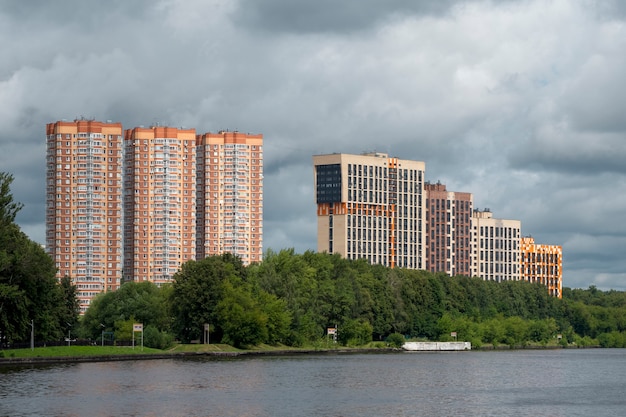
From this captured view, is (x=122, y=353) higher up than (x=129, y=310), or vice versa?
(x=129, y=310)

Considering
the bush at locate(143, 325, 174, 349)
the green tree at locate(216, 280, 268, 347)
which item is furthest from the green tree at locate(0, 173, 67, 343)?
the green tree at locate(216, 280, 268, 347)

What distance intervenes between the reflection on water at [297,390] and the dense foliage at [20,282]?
6.10 metres

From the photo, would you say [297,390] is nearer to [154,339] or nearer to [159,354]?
[159,354]

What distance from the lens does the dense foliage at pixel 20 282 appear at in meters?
121

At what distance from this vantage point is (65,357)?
140 meters

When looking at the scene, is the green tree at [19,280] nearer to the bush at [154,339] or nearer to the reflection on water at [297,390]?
the reflection on water at [297,390]

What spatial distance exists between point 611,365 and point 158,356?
69297mm

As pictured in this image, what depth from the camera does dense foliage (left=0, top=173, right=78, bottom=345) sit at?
12054 centimetres

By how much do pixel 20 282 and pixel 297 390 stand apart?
4018 cm

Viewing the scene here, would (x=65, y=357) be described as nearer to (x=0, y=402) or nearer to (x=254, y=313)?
(x=254, y=313)

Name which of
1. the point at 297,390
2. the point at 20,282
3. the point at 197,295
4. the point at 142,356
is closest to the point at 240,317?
the point at 197,295

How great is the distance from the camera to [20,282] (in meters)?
124

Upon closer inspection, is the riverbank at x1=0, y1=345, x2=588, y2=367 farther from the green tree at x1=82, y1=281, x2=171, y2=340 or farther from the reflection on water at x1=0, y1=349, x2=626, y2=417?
the green tree at x1=82, y1=281, x2=171, y2=340

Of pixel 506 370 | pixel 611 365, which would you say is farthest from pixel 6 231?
pixel 611 365
